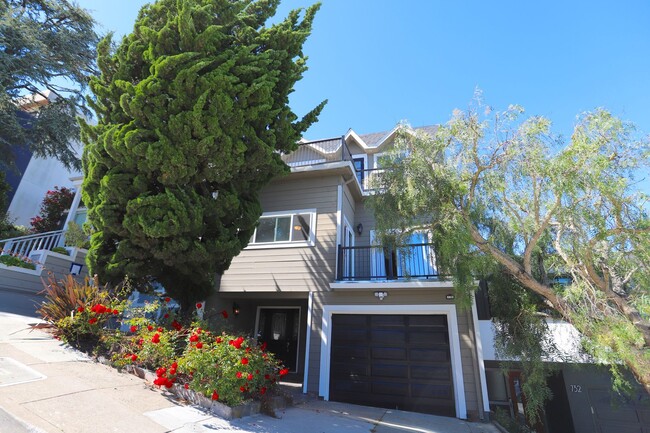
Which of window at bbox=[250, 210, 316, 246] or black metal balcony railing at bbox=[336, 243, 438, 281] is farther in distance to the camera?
window at bbox=[250, 210, 316, 246]

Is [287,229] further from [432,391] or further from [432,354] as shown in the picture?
[432,391]

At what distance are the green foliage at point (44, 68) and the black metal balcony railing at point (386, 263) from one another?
11259 mm

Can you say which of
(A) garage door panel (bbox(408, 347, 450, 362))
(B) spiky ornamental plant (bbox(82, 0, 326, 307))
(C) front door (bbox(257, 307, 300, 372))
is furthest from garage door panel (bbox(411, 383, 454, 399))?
(B) spiky ornamental plant (bbox(82, 0, 326, 307))

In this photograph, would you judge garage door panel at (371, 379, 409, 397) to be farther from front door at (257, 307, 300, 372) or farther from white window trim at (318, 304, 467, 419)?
front door at (257, 307, 300, 372)

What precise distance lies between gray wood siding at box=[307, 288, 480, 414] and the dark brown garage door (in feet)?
1.22

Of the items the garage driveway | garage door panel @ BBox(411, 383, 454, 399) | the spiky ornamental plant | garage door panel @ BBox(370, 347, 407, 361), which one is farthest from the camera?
garage door panel @ BBox(370, 347, 407, 361)

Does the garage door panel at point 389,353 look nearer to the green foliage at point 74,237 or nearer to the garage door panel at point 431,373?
the garage door panel at point 431,373

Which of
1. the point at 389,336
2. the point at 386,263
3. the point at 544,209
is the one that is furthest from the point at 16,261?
the point at 544,209

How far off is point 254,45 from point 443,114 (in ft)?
13.8

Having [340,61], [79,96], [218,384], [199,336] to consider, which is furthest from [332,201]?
[79,96]

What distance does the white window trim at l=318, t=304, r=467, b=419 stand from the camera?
266 inches

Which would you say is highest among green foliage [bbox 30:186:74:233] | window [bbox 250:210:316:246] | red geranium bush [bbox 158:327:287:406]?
green foliage [bbox 30:186:74:233]

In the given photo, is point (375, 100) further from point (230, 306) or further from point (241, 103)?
point (230, 306)

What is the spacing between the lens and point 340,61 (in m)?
9.57
